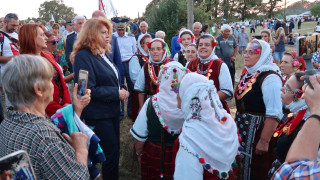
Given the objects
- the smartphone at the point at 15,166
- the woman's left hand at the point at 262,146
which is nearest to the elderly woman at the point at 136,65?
the woman's left hand at the point at 262,146

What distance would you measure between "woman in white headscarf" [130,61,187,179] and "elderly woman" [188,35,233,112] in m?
1.11

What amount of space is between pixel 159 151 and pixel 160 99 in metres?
0.55

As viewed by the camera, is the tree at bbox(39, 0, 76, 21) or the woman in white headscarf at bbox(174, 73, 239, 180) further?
the tree at bbox(39, 0, 76, 21)

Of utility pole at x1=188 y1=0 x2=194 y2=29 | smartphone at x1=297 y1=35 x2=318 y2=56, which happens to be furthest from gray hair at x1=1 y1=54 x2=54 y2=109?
utility pole at x1=188 y1=0 x2=194 y2=29

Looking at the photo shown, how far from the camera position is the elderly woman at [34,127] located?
1446 millimetres

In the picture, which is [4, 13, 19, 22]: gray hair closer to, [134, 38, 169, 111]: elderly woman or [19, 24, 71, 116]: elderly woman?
[19, 24, 71, 116]: elderly woman

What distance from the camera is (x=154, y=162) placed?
2742mm

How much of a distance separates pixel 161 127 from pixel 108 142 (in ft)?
2.46

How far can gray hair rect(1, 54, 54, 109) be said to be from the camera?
1.50m

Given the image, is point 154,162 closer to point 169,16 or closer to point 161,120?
point 161,120

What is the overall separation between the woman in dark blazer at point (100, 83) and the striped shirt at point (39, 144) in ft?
4.23

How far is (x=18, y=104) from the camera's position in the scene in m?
1.53

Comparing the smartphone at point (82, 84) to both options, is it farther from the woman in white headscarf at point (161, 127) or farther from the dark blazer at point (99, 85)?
the woman in white headscarf at point (161, 127)

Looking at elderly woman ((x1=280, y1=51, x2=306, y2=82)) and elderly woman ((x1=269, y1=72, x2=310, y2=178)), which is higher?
elderly woman ((x1=280, y1=51, x2=306, y2=82))
